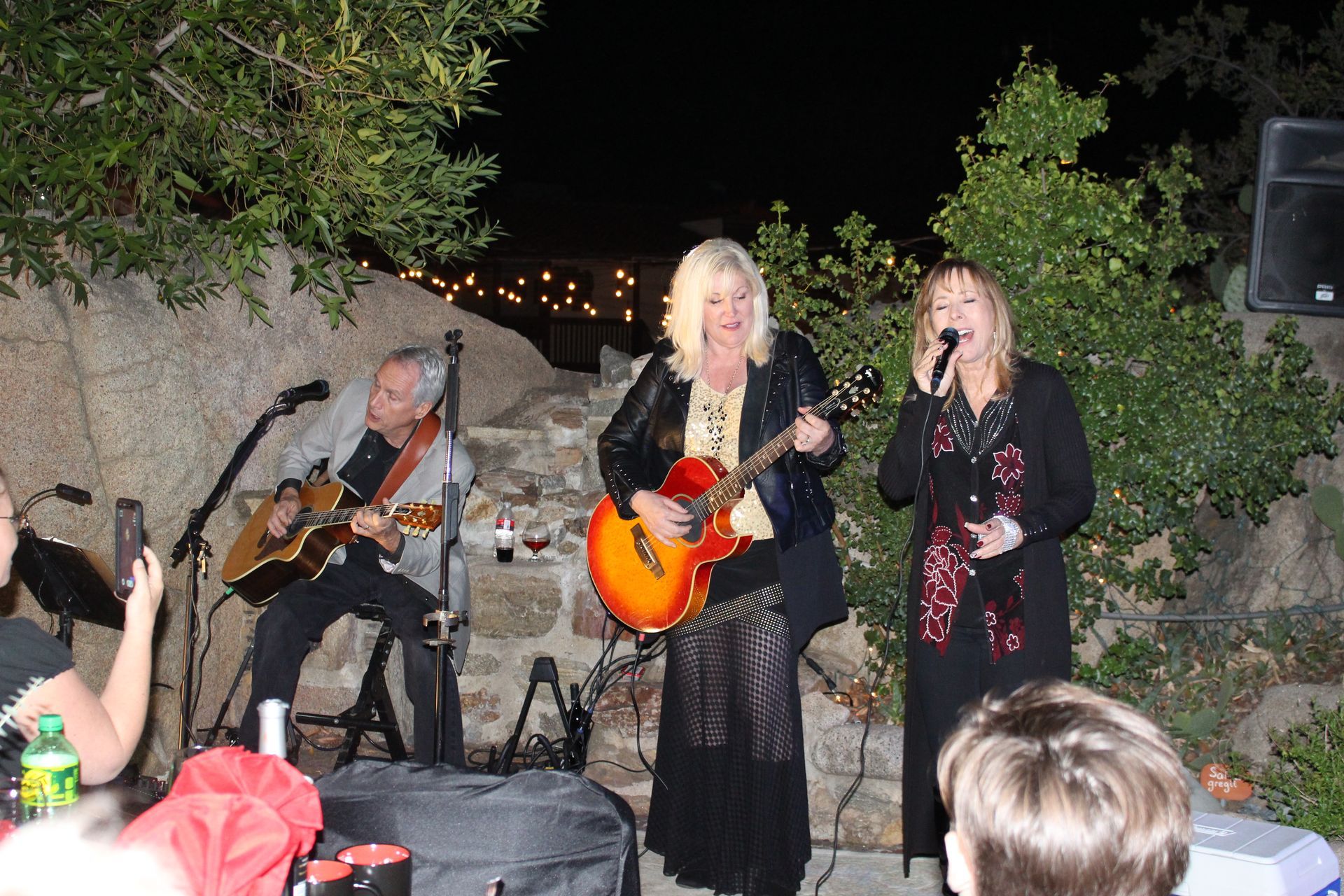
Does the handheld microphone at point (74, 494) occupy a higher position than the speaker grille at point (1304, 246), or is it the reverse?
the speaker grille at point (1304, 246)

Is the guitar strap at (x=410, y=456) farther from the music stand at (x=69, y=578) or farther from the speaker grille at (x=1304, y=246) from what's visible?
the speaker grille at (x=1304, y=246)

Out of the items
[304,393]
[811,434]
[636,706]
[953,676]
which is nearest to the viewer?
[953,676]

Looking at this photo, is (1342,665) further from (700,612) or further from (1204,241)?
(700,612)

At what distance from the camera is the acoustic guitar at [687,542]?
3.37 meters

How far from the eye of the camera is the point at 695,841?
3.62m

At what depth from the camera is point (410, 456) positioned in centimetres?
434

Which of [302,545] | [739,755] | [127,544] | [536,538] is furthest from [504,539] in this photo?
[127,544]

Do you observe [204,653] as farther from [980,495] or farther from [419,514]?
[980,495]

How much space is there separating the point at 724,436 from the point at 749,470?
Answer: 0.17 m

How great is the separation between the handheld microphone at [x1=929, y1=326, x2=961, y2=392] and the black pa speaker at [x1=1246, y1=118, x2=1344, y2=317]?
1610 mm

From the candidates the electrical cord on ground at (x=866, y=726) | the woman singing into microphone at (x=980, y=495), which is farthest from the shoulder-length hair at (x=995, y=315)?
the electrical cord on ground at (x=866, y=726)

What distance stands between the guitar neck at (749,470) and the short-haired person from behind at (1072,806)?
2.01 m

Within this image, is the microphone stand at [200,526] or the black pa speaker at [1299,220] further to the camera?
the microphone stand at [200,526]

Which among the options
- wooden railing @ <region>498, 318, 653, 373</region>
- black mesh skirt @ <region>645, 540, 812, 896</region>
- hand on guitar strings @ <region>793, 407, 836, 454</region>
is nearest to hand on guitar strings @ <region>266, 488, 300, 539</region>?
black mesh skirt @ <region>645, 540, 812, 896</region>
